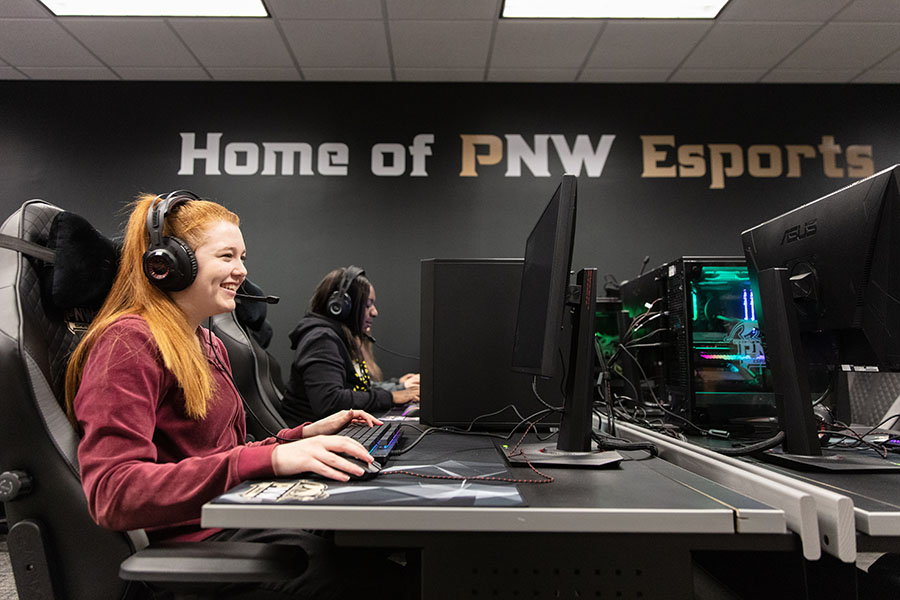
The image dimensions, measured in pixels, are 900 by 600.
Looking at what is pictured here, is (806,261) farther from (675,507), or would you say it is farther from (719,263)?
(675,507)

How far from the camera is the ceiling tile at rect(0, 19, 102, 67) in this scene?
2.81 meters

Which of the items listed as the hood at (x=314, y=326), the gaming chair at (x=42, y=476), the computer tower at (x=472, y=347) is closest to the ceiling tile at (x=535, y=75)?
the hood at (x=314, y=326)

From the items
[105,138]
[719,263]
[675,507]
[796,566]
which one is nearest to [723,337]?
[719,263]

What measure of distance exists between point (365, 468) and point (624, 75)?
329cm

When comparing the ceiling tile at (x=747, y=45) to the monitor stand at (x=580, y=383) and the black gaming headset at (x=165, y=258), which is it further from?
the black gaming headset at (x=165, y=258)

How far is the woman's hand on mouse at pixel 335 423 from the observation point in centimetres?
123

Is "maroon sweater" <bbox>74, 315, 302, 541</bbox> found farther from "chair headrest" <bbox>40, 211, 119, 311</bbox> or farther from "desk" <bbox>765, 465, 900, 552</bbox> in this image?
"desk" <bbox>765, 465, 900, 552</bbox>

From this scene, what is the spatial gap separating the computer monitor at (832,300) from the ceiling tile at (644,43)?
221cm

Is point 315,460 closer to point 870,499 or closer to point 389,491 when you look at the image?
point 389,491

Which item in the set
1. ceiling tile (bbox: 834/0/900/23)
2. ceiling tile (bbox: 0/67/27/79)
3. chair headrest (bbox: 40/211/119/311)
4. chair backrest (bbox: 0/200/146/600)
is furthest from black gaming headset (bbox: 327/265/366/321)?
ceiling tile (bbox: 834/0/900/23)

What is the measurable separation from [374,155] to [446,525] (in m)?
3.08

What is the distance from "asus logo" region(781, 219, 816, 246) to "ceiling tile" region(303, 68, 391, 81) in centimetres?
275

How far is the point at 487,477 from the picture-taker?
0.79m

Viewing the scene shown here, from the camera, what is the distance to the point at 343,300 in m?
2.35
